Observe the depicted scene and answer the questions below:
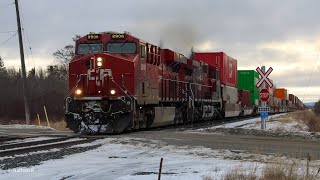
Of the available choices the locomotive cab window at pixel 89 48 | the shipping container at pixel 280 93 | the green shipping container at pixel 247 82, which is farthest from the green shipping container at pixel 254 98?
the locomotive cab window at pixel 89 48

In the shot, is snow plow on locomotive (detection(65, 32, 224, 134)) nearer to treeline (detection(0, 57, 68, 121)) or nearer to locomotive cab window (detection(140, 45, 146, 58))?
locomotive cab window (detection(140, 45, 146, 58))

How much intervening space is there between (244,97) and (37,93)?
56.5m

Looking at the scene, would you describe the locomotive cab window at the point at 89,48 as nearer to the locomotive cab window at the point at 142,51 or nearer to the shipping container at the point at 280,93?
the locomotive cab window at the point at 142,51

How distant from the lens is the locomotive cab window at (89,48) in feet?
66.6

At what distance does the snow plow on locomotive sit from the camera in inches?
739

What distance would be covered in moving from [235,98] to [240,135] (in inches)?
830

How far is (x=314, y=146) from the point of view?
14180mm

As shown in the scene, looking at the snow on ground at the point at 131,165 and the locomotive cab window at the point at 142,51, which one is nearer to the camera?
the snow on ground at the point at 131,165

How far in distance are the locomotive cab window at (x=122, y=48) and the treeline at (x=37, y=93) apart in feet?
179

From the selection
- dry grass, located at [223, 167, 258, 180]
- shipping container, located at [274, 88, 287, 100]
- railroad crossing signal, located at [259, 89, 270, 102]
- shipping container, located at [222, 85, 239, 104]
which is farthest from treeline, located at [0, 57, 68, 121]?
dry grass, located at [223, 167, 258, 180]

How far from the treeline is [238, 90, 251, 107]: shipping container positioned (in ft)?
123

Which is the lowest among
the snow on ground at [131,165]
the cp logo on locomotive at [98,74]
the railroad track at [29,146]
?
the snow on ground at [131,165]

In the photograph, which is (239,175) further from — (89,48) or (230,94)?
(230,94)

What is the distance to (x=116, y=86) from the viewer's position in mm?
19219
